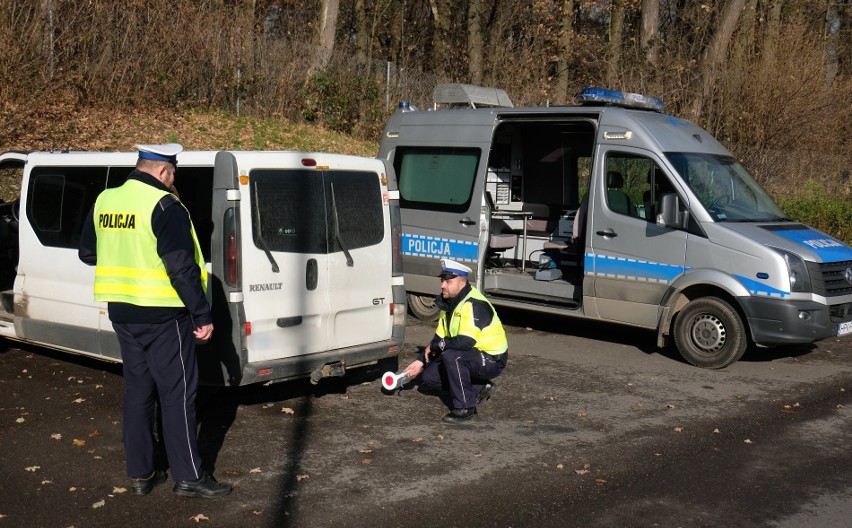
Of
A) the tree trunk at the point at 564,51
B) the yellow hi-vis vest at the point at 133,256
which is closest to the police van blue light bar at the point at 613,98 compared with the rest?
the yellow hi-vis vest at the point at 133,256

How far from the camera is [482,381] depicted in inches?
294

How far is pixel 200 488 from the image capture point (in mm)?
5453

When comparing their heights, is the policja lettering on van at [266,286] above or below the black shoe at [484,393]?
above

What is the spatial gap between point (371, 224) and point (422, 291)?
3.74 meters

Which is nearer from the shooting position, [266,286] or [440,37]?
[266,286]

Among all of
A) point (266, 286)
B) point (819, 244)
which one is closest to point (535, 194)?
point (819, 244)

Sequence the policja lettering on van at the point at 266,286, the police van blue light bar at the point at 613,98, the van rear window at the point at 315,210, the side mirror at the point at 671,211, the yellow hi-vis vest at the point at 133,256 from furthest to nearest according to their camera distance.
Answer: the police van blue light bar at the point at 613,98 < the side mirror at the point at 671,211 < the van rear window at the point at 315,210 < the policja lettering on van at the point at 266,286 < the yellow hi-vis vest at the point at 133,256

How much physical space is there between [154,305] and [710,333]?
239 inches

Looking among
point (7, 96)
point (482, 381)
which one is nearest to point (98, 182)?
point (482, 381)

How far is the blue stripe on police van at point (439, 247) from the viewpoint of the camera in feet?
→ 35.4

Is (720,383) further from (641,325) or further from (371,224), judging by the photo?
(371,224)

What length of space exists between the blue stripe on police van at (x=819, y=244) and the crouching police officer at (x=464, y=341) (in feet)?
12.6

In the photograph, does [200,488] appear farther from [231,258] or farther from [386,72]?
[386,72]

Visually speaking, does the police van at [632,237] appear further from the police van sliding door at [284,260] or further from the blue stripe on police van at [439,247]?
the police van sliding door at [284,260]
